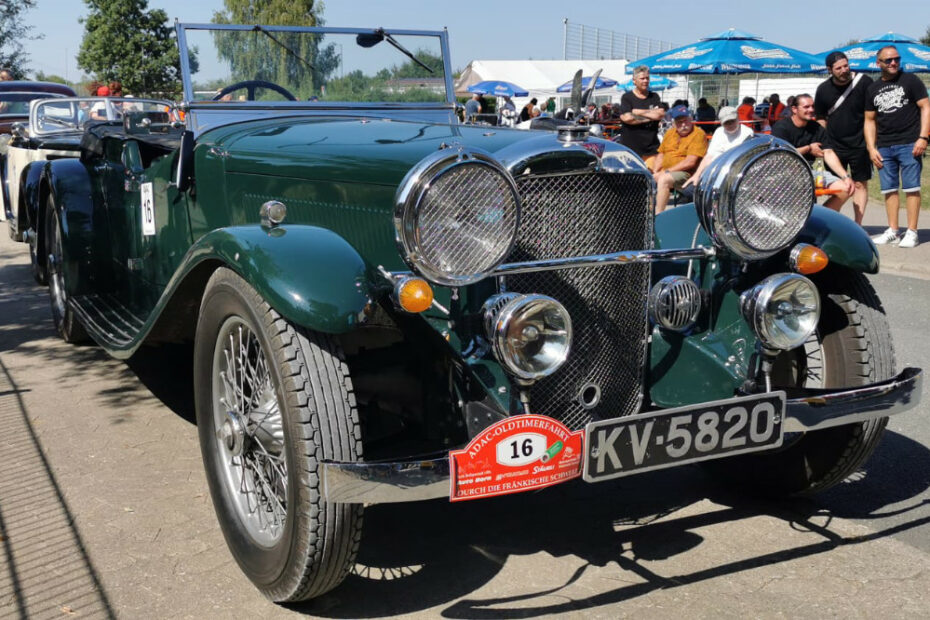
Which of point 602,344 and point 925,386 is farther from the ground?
point 602,344

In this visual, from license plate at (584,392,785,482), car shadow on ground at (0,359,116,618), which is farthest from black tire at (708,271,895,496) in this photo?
car shadow on ground at (0,359,116,618)

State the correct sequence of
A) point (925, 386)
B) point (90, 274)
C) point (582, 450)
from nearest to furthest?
point (582, 450) < point (925, 386) < point (90, 274)

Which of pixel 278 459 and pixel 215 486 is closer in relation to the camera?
pixel 278 459

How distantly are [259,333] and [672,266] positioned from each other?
54.2 inches

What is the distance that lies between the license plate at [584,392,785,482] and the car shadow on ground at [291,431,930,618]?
48 cm

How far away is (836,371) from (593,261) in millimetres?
1013

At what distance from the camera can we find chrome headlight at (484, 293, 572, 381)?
2291mm

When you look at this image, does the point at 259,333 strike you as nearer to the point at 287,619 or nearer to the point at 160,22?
the point at 287,619

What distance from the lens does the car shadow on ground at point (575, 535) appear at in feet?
8.38

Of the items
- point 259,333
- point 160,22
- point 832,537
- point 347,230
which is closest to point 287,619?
point 259,333

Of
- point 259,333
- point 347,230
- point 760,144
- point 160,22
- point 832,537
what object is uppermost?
point 160,22

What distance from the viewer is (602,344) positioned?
2697mm

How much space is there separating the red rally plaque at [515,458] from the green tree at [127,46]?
39.1 metres

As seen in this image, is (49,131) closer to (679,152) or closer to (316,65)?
(316,65)
